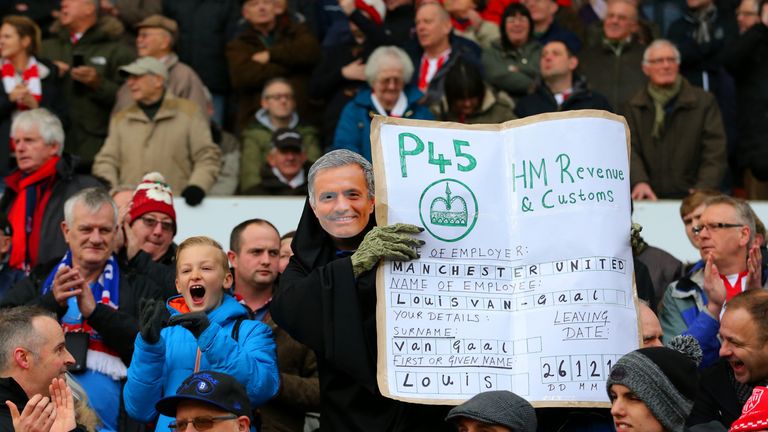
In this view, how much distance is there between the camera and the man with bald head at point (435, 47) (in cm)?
1302

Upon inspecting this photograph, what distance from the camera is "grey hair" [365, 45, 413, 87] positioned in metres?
12.4

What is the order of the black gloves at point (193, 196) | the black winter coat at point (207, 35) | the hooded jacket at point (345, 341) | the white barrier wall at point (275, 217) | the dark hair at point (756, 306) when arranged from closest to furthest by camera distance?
the hooded jacket at point (345, 341) → the dark hair at point (756, 306) → the white barrier wall at point (275, 217) → the black gloves at point (193, 196) → the black winter coat at point (207, 35)

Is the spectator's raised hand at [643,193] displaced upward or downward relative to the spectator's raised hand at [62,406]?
upward

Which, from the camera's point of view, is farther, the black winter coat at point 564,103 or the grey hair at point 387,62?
the grey hair at point 387,62

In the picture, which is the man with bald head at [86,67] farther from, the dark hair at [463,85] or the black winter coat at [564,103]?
the black winter coat at [564,103]

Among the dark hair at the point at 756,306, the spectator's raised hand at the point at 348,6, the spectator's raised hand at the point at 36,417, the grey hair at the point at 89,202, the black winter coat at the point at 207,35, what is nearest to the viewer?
the spectator's raised hand at the point at 36,417

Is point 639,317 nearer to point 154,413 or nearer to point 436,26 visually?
point 154,413

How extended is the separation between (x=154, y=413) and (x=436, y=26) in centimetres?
633

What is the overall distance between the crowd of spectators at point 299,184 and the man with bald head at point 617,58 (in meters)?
0.02

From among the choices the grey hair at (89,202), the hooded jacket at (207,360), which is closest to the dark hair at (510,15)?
the grey hair at (89,202)

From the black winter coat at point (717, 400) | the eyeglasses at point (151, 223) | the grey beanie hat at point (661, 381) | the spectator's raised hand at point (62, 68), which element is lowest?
the black winter coat at point (717, 400)

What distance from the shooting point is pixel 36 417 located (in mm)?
6516

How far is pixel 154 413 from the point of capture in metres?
7.40

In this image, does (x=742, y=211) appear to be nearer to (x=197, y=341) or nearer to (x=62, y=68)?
(x=197, y=341)
